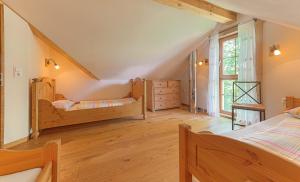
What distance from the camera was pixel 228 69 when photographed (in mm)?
3924

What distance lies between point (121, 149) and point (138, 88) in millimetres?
2224

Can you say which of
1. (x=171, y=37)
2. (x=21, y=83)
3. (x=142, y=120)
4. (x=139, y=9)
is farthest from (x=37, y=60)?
(x=171, y=37)

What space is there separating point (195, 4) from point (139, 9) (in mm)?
969

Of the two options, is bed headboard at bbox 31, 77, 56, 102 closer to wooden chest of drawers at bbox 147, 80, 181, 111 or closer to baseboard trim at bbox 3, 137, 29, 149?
baseboard trim at bbox 3, 137, 29, 149

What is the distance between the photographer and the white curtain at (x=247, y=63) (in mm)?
3139

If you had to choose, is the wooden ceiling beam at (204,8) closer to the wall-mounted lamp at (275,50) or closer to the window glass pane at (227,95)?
the wall-mounted lamp at (275,50)

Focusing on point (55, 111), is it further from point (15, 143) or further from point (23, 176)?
point (23, 176)

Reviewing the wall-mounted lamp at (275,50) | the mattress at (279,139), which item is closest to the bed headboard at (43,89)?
the mattress at (279,139)

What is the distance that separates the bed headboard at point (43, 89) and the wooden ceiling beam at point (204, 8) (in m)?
2.48

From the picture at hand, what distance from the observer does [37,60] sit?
126 inches

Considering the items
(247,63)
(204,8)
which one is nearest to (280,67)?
(247,63)

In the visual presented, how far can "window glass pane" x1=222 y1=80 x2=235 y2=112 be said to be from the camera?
12.9ft

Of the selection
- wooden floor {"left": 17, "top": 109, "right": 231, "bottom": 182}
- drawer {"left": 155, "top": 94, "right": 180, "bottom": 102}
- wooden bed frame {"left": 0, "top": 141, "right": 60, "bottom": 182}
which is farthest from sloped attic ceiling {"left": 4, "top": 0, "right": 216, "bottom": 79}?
wooden bed frame {"left": 0, "top": 141, "right": 60, "bottom": 182}

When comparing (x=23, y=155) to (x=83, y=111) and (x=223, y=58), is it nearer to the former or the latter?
(x=83, y=111)
